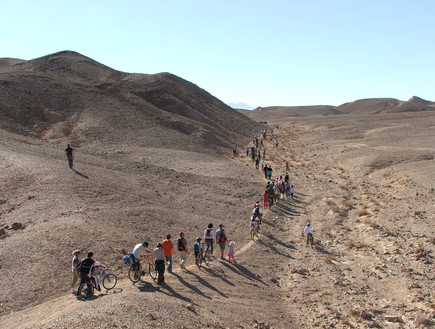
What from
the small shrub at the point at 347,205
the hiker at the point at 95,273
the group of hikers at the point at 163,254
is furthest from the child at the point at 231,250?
the small shrub at the point at 347,205

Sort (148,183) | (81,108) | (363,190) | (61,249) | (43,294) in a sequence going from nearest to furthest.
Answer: (43,294) < (61,249) < (148,183) < (363,190) < (81,108)

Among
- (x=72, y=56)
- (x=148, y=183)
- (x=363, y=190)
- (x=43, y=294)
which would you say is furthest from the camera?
(x=72, y=56)

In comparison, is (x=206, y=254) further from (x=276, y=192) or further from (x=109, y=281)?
(x=276, y=192)

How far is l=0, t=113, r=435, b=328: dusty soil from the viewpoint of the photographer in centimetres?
1320

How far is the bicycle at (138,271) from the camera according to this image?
14.1m

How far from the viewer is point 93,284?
13.1 m

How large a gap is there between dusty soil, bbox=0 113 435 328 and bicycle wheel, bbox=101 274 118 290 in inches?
25.9

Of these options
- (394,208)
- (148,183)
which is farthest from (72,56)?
(394,208)

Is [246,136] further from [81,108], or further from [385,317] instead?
[385,317]

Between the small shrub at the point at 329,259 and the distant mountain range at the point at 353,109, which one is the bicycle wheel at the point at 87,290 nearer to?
the small shrub at the point at 329,259

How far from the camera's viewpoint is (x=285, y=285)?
17.3 m

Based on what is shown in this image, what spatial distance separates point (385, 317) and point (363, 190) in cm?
2205

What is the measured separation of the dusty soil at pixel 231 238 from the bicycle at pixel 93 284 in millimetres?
328

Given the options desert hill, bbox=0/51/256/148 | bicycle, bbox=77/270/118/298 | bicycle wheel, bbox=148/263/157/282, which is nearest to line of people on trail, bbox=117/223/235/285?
bicycle wheel, bbox=148/263/157/282
